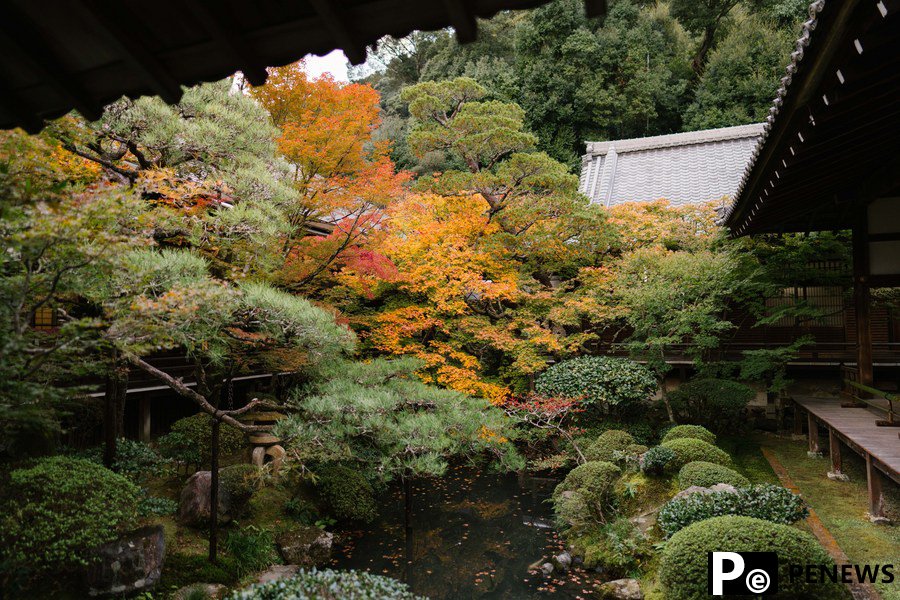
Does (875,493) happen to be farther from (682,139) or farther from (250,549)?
(682,139)

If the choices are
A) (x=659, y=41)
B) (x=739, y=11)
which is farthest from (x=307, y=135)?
(x=739, y=11)

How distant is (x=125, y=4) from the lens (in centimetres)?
203

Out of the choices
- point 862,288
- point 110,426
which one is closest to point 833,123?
point 862,288

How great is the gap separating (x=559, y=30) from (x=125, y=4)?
88.0ft

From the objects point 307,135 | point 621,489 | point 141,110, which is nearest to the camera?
point 141,110

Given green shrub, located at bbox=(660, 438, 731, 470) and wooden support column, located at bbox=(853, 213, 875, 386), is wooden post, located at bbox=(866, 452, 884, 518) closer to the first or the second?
green shrub, located at bbox=(660, 438, 731, 470)

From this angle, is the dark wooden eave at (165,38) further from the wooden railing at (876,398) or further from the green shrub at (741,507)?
the wooden railing at (876,398)

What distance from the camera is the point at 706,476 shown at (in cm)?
718

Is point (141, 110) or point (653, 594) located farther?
point (141, 110)

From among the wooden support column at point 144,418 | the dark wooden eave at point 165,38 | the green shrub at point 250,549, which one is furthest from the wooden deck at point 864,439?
the wooden support column at point 144,418

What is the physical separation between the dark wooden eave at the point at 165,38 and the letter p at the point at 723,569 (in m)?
4.98

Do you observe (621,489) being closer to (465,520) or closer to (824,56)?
(465,520)

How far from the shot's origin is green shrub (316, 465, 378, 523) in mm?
8992

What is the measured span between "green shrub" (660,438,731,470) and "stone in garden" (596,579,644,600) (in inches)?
83.9
